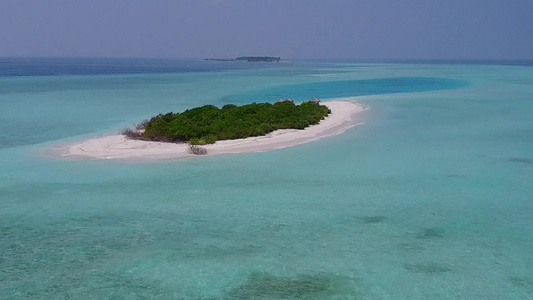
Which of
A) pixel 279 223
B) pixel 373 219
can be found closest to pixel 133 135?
pixel 279 223

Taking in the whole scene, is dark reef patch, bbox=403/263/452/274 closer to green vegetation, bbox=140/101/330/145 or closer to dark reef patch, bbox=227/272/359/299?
dark reef patch, bbox=227/272/359/299

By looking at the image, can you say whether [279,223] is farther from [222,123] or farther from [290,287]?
[222,123]

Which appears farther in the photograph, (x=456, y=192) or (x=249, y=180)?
(x=249, y=180)

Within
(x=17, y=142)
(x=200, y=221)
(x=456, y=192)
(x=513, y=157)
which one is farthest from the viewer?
(x=17, y=142)

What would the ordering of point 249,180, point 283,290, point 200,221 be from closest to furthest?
point 283,290 < point 200,221 < point 249,180

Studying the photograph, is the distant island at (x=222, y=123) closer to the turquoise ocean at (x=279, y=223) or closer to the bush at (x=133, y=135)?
the bush at (x=133, y=135)

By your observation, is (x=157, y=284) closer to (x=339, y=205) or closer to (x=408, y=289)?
(x=408, y=289)

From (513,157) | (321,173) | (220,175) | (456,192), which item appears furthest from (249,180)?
(513,157)

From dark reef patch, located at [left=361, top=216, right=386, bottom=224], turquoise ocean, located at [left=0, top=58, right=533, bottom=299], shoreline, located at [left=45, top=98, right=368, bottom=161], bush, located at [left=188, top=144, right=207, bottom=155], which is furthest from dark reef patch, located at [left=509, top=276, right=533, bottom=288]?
bush, located at [left=188, top=144, right=207, bottom=155]
